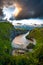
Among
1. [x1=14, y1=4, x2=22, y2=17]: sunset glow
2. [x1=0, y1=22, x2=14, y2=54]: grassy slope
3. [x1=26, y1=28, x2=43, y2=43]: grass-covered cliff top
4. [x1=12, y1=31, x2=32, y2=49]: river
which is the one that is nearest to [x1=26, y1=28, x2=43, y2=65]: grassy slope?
[x1=26, y1=28, x2=43, y2=43]: grass-covered cliff top

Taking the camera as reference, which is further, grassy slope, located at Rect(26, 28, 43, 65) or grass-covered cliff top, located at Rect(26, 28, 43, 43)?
grass-covered cliff top, located at Rect(26, 28, 43, 43)

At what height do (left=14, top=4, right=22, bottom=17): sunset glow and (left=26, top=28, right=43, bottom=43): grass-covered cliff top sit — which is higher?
(left=14, top=4, right=22, bottom=17): sunset glow

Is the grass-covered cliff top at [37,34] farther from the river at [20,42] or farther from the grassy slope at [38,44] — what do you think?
the river at [20,42]

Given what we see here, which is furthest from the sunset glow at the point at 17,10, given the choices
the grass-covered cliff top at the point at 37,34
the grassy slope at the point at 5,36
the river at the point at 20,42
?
the grass-covered cliff top at the point at 37,34

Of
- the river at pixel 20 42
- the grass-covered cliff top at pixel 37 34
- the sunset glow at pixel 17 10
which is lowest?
the river at pixel 20 42

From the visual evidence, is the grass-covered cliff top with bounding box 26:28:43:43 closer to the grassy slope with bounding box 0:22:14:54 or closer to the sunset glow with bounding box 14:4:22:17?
the grassy slope with bounding box 0:22:14:54

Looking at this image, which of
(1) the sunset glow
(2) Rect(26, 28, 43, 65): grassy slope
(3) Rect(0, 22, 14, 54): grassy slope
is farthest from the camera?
(1) the sunset glow

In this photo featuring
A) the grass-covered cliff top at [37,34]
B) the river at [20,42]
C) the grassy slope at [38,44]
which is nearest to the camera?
the grassy slope at [38,44]

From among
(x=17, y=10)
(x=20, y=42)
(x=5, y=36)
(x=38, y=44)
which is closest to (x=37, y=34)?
(x=20, y=42)

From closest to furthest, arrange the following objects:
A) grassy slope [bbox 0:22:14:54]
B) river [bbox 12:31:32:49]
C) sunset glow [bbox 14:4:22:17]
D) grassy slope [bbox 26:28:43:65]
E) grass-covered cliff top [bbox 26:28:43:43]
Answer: grassy slope [bbox 26:28:43:65]
grassy slope [bbox 0:22:14:54]
river [bbox 12:31:32:49]
grass-covered cliff top [bbox 26:28:43:43]
sunset glow [bbox 14:4:22:17]
